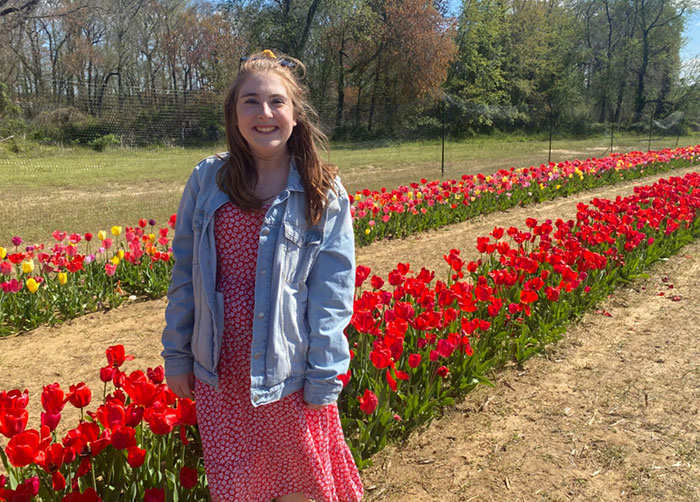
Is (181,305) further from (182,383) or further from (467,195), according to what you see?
(467,195)

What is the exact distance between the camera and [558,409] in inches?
123

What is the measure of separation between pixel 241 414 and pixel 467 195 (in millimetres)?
7187

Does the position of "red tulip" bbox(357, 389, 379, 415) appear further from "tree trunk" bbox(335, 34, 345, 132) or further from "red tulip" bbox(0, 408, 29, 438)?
"tree trunk" bbox(335, 34, 345, 132)

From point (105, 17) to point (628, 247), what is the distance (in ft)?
99.6

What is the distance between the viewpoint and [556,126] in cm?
3572

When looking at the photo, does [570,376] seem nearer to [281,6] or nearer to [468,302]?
[468,302]

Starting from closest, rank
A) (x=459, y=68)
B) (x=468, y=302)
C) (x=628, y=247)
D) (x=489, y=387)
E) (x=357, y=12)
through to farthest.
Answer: (x=468, y=302)
(x=489, y=387)
(x=628, y=247)
(x=357, y=12)
(x=459, y=68)

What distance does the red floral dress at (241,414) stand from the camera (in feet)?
5.53

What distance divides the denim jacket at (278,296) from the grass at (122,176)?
6618 mm

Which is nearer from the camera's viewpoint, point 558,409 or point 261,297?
point 261,297

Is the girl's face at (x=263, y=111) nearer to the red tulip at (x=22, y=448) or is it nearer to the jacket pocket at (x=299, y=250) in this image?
the jacket pocket at (x=299, y=250)

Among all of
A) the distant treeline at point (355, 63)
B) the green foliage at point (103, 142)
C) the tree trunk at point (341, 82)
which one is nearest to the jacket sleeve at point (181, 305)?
the distant treeline at point (355, 63)

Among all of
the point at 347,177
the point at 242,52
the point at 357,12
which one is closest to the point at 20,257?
the point at 347,177

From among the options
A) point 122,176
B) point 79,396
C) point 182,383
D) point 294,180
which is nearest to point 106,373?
point 79,396
